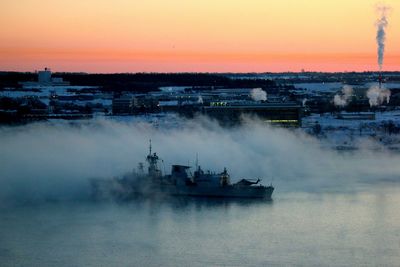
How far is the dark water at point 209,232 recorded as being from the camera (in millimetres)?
11586

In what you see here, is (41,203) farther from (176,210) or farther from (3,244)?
(3,244)

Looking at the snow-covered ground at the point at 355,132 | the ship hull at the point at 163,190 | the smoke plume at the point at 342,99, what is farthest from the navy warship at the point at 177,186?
the smoke plume at the point at 342,99

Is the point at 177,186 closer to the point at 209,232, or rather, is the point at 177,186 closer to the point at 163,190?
the point at 163,190

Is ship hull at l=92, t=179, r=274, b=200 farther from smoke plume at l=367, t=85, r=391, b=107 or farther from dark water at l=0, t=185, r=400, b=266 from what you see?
smoke plume at l=367, t=85, r=391, b=107

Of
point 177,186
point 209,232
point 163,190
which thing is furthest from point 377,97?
point 209,232

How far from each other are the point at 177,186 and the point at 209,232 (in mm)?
4056

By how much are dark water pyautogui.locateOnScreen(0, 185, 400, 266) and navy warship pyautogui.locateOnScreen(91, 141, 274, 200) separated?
1.87ft

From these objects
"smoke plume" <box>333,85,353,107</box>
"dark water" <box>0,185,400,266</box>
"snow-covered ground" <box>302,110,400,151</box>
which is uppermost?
"smoke plume" <box>333,85,353,107</box>

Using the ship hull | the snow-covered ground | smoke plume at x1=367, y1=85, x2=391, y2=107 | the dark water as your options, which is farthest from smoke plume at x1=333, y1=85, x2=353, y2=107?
the dark water

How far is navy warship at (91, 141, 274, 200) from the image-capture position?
17.0 meters

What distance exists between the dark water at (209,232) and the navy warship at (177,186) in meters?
0.57

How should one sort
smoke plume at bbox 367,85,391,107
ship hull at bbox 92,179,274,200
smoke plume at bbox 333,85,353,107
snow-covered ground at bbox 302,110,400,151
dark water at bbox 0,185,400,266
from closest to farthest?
dark water at bbox 0,185,400,266, ship hull at bbox 92,179,274,200, snow-covered ground at bbox 302,110,400,151, smoke plume at bbox 333,85,353,107, smoke plume at bbox 367,85,391,107

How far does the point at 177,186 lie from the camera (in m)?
17.3

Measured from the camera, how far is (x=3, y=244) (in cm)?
1229
